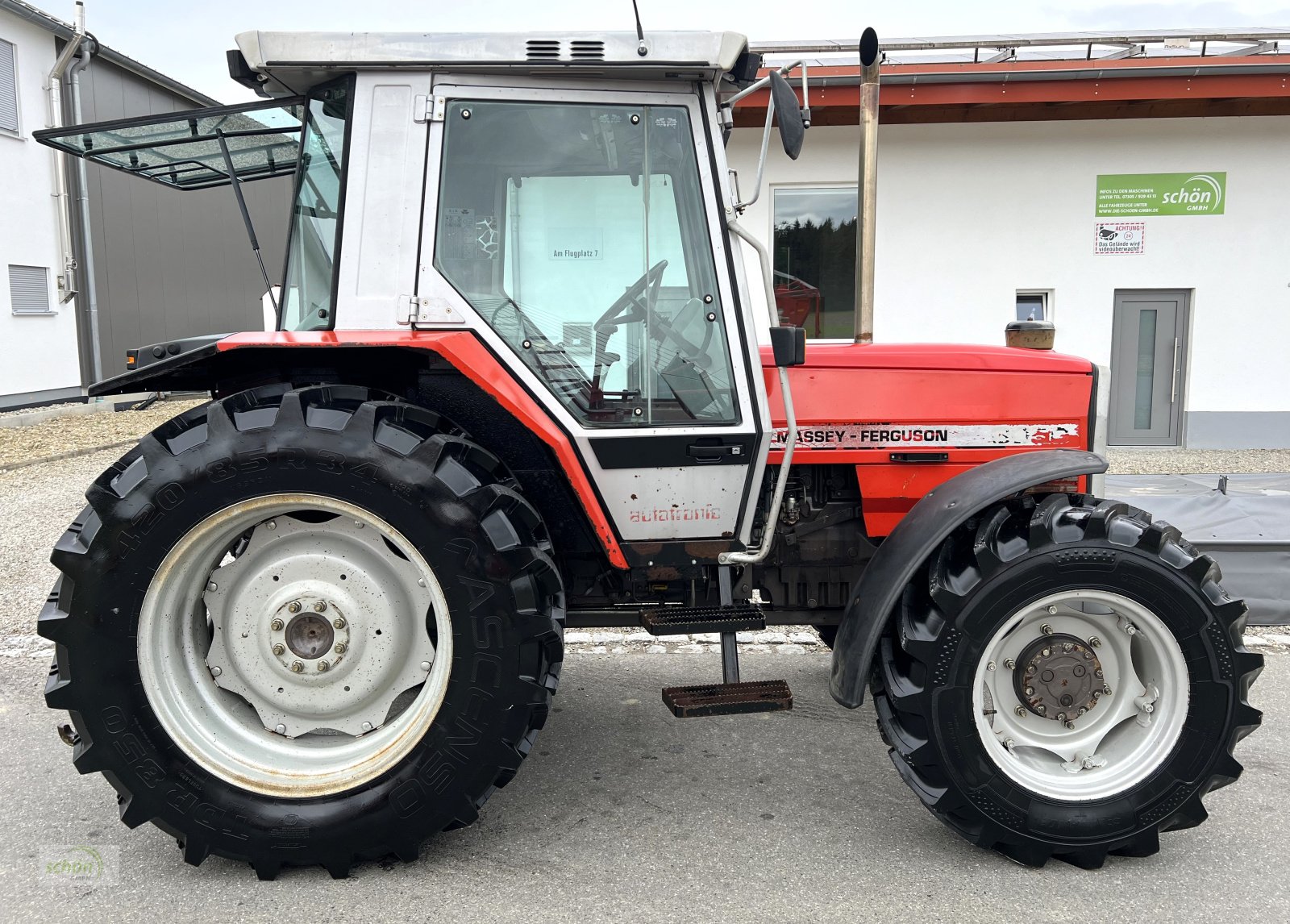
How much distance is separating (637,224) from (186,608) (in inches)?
68.0

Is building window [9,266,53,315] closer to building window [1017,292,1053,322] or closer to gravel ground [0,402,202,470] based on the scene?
gravel ground [0,402,202,470]

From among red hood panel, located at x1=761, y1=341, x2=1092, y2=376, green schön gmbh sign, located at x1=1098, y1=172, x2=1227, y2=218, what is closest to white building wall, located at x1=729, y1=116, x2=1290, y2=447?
green schön gmbh sign, located at x1=1098, y1=172, x2=1227, y2=218

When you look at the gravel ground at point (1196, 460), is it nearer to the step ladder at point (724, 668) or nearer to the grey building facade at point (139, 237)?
the step ladder at point (724, 668)

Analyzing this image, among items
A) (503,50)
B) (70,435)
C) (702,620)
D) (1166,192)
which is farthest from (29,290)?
(1166,192)

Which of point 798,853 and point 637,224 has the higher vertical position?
point 637,224

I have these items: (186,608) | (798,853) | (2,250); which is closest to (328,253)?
(186,608)

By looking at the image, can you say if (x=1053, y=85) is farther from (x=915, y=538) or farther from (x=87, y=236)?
(x=87, y=236)

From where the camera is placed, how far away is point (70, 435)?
10398mm

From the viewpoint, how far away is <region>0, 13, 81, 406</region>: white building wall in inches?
457

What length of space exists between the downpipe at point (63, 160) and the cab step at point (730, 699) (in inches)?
499

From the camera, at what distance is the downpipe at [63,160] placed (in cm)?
1214

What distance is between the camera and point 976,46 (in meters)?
9.36

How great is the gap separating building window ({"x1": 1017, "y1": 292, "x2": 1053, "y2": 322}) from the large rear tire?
350 inches

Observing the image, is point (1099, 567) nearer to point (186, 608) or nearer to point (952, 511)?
point (952, 511)
